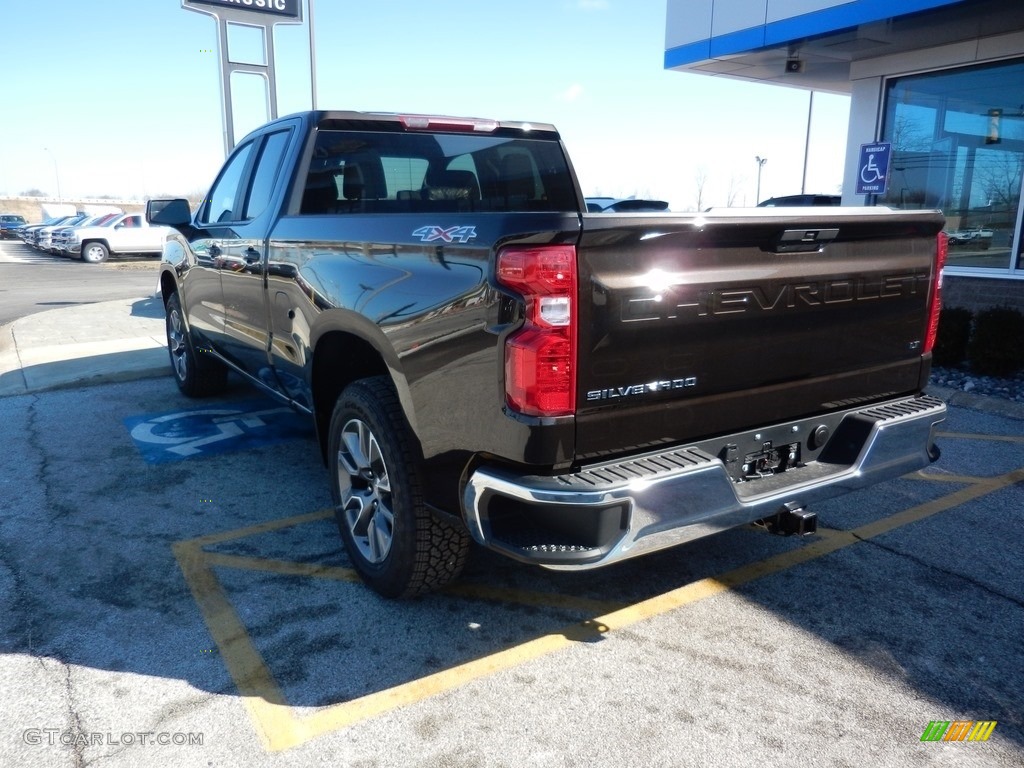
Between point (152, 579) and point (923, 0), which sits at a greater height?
point (923, 0)

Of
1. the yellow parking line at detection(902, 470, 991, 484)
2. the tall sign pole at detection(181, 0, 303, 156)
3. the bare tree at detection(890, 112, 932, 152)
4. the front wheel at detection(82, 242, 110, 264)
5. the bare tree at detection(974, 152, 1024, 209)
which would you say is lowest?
the front wheel at detection(82, 242, 110, 264)

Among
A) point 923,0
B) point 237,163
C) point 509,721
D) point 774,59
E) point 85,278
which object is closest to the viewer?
point 509,721

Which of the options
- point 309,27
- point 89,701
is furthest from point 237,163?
point 309,27

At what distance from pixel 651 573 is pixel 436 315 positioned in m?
1.74

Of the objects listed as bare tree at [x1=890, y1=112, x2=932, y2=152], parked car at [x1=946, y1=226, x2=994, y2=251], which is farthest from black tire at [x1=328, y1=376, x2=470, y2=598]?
bare tree at [x1=890, y1=112, x2=932, y2=152]

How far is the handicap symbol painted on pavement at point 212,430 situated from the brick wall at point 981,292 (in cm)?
741

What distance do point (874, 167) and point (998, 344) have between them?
3.51 m

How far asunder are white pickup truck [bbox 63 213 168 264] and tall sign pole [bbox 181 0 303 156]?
1678cm

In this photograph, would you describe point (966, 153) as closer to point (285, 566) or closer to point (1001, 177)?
point (1001, 177)

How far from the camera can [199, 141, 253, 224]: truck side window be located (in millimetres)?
5105

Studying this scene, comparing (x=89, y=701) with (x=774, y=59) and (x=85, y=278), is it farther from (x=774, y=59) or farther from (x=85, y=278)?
(x=85, y=278)

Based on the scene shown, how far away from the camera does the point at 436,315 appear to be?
2.70 m

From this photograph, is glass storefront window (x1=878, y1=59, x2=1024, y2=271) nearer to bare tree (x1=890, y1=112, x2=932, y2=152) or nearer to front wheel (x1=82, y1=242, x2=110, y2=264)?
bare tree (x1=890, y1=112, x2=932, y2=152)

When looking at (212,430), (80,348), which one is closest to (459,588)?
(212,430)
